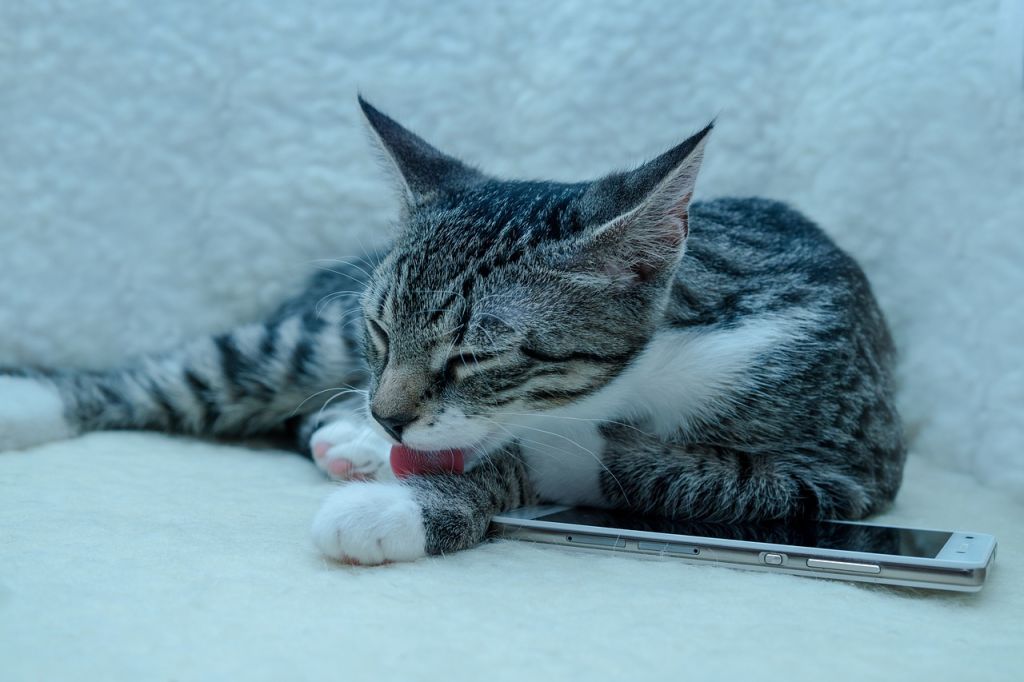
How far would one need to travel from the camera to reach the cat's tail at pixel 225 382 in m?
1.81

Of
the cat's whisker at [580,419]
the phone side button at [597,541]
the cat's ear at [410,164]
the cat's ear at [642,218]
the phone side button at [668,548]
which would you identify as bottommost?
the phone side button at [597,541]

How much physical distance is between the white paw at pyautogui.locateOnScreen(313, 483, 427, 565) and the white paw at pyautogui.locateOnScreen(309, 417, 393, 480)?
36 cm

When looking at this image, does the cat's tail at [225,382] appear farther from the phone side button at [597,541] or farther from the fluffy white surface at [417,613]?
the phone side button at [597,541]

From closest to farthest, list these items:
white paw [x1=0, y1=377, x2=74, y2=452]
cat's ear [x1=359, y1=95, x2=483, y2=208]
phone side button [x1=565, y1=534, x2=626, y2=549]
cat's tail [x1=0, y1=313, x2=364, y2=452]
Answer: phone side button [x1=565, y1=534, x2=626, y2=549], cat's ear [x1=359, y1=95, x2=483, y2=208], white paw [x1=0, y1=377, x2=74, y2=452], cat's tail [x1=0, y1=313, x2=364, y2=452]

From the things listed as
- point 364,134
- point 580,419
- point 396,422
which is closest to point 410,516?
point 396,422

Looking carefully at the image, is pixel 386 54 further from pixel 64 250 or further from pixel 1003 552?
pixel 1003 552

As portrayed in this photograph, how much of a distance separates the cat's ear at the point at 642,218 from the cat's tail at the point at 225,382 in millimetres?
734

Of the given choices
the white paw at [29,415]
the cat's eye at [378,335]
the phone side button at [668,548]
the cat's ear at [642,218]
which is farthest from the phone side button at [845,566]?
the white paw at [29,415]

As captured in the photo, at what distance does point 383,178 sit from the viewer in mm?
1627

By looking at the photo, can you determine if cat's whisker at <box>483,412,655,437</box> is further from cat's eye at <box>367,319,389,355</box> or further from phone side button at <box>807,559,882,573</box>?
phone side button at <box>807,559,882,573</box>

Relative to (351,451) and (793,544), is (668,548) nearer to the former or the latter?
(793,544)

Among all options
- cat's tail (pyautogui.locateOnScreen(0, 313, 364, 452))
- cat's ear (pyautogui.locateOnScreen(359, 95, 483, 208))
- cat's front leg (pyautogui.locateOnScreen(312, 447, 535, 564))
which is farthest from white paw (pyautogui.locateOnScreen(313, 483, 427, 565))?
cat's tail (pyautogui.locateOnScreen(0, 313, 364, 452))

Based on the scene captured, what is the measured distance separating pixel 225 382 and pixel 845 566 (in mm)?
1273

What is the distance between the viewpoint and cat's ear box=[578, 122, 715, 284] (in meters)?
1.16
